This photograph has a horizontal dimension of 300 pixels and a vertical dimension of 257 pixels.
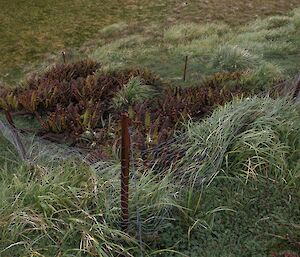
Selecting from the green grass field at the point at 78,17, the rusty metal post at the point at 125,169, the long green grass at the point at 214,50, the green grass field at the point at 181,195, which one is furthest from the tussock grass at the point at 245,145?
the green grass field at the point at 78,17

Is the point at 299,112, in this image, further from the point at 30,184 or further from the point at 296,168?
the point at 30,184

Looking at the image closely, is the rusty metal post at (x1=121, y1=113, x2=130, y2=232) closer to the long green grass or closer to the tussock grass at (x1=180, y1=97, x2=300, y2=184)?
the tussock grass at (x1=180, y1=97, x2=300, y2=184)

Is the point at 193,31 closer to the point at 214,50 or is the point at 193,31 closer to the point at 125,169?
the point at 214,50

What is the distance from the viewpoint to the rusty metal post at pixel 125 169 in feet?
10.3

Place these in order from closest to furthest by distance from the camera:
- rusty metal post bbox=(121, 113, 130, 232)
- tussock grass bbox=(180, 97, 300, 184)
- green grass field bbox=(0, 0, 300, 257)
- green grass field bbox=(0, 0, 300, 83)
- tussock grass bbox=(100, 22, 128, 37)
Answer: rusty metal post bbox=(121, 113, 130, 232)
green grass field bbox=(0, 0, 300, 257)
tussock grass bbox=(180, 97, 300, 184)
green grass field bbox=(0, 0, 300, 83)
tussock grass bbox=(100, 22, 128, 37)

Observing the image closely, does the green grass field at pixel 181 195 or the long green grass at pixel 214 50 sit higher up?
the green grass field at pixel 181 195

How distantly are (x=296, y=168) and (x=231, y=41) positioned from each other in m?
6.23

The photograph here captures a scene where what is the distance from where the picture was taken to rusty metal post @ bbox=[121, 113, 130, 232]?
3.13 metres

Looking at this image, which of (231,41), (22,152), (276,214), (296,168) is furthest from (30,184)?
(231,41)

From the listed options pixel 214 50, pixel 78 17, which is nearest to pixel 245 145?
pixel 214 50

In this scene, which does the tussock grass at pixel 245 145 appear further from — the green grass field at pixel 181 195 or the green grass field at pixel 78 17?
the green grass field at pixel 78 17

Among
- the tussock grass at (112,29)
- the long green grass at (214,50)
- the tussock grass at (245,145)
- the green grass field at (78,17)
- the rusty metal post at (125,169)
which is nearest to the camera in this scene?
the rusty metal post at (125,169)

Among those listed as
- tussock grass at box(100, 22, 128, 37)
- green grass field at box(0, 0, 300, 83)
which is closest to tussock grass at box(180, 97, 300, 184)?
green grass field at box(0, 0, 300, 83)

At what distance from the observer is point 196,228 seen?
142 inches
